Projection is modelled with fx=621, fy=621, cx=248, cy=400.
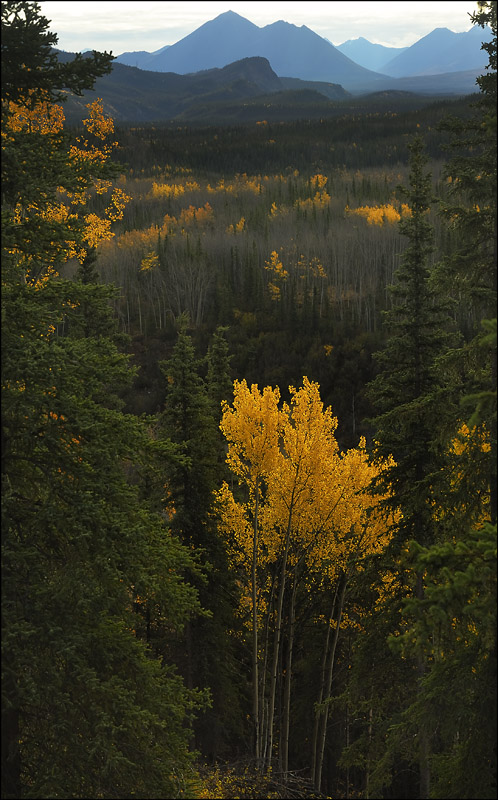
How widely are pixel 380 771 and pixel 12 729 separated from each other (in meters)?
6.53

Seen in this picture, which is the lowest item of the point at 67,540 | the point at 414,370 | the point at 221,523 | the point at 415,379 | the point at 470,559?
the point at 221,523

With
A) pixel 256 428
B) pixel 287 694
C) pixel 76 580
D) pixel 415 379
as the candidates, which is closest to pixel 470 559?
pixel 76 580

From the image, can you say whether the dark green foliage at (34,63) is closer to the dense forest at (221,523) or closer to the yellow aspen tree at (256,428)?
the dense forest at (221,523)

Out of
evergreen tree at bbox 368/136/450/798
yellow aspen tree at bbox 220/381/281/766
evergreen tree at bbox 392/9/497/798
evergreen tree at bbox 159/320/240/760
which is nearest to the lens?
evergreen tree at bbox 392/9/497/798

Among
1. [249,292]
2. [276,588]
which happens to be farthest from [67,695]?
[249,292]

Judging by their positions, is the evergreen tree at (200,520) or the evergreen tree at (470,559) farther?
the evergreen tree at (200,520)

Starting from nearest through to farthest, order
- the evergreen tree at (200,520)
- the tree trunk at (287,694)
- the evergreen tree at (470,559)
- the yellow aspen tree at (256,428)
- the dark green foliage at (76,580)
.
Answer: the evergreen tree at (470,559)
the dark green foliage at (76,580)
the yellow aspen tree at (256,428)
the tree trunk at (287,694)
the evergreen tree at (200,520)

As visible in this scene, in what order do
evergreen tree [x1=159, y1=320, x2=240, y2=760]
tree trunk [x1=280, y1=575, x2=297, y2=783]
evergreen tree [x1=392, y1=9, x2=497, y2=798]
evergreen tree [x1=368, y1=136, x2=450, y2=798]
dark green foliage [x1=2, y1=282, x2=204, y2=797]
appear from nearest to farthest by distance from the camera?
1. evergreen tree [x1=392, y1=9, x2=497, y2=798]
2. dark green foliage [x1=2, y1=282, x2=204, y2=797]
3. evergreen tree [x1=368, y1=136, x2=450, y2=798]
4. tree trunk [x1=280, y1=575, x2=297, y2=783]
5. evergreen tree [x1=159, y1=320, x2=240, y2=760]

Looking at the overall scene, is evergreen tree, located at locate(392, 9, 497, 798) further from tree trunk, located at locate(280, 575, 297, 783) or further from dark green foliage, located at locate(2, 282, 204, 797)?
tree trunk, located at locate(280, 575, 297, 783)

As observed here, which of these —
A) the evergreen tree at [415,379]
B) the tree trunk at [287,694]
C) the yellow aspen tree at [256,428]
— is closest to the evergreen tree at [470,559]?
the evergreen tree at [415,379]

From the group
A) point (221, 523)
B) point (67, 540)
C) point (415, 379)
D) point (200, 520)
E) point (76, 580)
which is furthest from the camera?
point (200, 520)

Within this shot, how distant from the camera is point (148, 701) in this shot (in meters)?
7.46

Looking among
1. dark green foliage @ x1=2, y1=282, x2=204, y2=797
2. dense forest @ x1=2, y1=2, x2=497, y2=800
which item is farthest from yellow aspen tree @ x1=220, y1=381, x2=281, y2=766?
dark green foliage @ x1=2, y1=282, x2=204, y2=797

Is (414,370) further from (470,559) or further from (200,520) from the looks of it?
(200,520)
